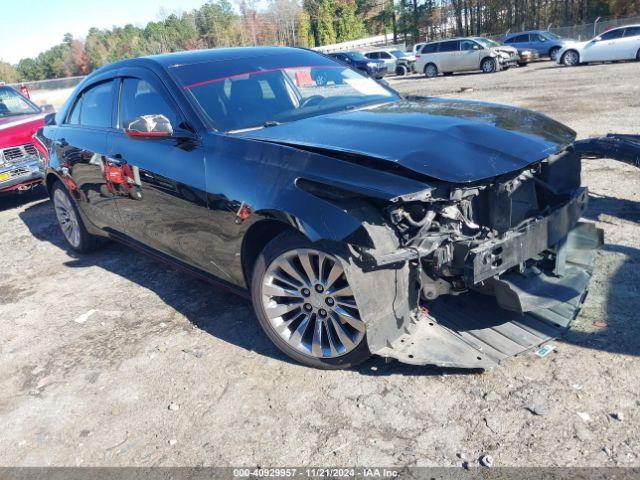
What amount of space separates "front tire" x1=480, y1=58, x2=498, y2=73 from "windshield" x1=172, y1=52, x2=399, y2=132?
68.6 ft

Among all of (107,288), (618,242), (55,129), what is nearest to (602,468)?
(618,242)

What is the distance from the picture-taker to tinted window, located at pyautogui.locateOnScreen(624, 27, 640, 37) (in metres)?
20.4

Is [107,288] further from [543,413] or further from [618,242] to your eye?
[618,242]

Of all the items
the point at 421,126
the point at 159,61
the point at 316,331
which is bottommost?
the point at 316,331

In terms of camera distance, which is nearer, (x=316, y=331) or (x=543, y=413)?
(x=543, y=413)

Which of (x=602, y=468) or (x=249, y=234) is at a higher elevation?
(x=249, y=234)

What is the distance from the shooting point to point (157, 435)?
2.88 meters

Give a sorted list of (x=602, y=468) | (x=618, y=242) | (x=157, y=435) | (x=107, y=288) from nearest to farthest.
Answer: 1. (x=602, y=468)
2. (x=157, y=435)
3. (x=618, y=242)
4. (x=107, y=288)

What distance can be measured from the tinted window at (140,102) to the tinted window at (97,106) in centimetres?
27

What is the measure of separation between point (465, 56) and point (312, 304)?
23794 mm

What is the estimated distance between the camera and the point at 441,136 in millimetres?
3041

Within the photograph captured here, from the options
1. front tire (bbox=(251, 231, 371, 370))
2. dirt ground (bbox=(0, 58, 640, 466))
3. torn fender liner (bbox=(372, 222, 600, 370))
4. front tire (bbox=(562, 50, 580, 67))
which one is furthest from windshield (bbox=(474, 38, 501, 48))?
front tire (bbox=(251, 231, 371, 370))

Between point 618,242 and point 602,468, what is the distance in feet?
8.78

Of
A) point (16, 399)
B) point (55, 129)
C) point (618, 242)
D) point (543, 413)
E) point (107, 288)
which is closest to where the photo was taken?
point (543, 413)
